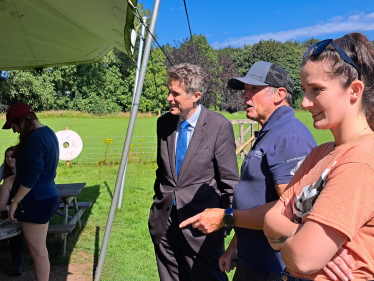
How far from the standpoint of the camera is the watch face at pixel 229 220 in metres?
1.90

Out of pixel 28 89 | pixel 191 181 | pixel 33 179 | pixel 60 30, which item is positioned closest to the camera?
pixel 191 181

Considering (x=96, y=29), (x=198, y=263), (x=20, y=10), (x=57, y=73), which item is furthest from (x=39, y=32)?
(x=57, y=73)

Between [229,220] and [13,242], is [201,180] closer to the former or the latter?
[229,220]

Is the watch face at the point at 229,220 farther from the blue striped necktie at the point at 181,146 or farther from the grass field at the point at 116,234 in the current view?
the grass field at the point at 116,234

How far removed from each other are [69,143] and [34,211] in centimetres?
775

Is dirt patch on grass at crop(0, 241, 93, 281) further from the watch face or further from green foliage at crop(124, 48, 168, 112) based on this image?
green foliage at crop(124, 48, 168, 112)

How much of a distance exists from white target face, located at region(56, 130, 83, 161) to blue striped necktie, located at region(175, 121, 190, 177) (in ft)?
26.9

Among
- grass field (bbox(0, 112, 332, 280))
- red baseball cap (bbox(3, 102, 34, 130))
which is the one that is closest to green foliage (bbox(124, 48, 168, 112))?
grass field (bbox(0, 112, 332, 280))

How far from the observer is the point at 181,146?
284 cm

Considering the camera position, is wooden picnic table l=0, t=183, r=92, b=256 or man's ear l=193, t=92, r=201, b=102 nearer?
man's ear l=193, t=92, r=201, b=102

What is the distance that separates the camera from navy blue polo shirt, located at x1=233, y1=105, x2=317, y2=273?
1.77 m

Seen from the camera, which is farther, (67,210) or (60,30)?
(67,210)

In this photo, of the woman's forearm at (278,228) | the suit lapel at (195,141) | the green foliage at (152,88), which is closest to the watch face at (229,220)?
the woman's forearm at (278,228)

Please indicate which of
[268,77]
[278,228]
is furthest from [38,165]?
[278,228]
